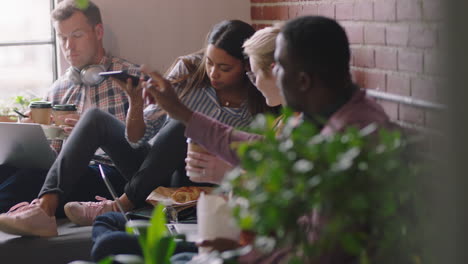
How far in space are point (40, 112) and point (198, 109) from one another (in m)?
0.77

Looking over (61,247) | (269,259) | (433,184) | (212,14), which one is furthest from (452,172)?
(212,14)

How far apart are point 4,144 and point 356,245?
223cm

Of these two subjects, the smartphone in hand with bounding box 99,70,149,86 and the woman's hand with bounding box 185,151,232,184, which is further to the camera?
the smartphone in hand with bounding box 99,70,149,86

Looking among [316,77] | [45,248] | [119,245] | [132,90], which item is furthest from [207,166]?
[45,248]

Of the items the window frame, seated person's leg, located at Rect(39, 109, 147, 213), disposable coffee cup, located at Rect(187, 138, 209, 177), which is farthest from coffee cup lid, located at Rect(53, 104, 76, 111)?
disposable coffee cup, located at Rect(187, 138, 209, 177)

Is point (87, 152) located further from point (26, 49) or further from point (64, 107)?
point (26, 49)

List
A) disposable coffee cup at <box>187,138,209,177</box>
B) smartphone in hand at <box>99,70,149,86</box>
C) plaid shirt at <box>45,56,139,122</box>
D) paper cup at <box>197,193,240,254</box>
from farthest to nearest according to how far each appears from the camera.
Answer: plaid shirt at <box>45,56,139,122</box> < smartphone in hand at <box>99,70,149,86</box> < disposable coffee cup at <box>187,138,209,177</box> < paper cup at <box>197,193,240,254</box>

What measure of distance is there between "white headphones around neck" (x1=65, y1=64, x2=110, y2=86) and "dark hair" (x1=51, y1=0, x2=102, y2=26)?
0.74 feet

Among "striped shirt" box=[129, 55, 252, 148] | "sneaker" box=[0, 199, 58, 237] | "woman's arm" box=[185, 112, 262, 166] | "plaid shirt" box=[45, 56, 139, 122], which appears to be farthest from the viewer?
"plaid shirt" box=[45, 56, 139, 122]

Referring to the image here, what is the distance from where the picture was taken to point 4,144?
315 centimetres

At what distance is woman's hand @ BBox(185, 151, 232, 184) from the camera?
2.15m

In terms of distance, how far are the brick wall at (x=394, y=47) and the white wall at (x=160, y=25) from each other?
1.25 m

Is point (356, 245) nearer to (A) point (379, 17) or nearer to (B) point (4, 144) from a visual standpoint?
(A) point (379, 17)

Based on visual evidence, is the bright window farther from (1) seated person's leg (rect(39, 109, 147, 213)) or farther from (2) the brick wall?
(2) the brick wall
